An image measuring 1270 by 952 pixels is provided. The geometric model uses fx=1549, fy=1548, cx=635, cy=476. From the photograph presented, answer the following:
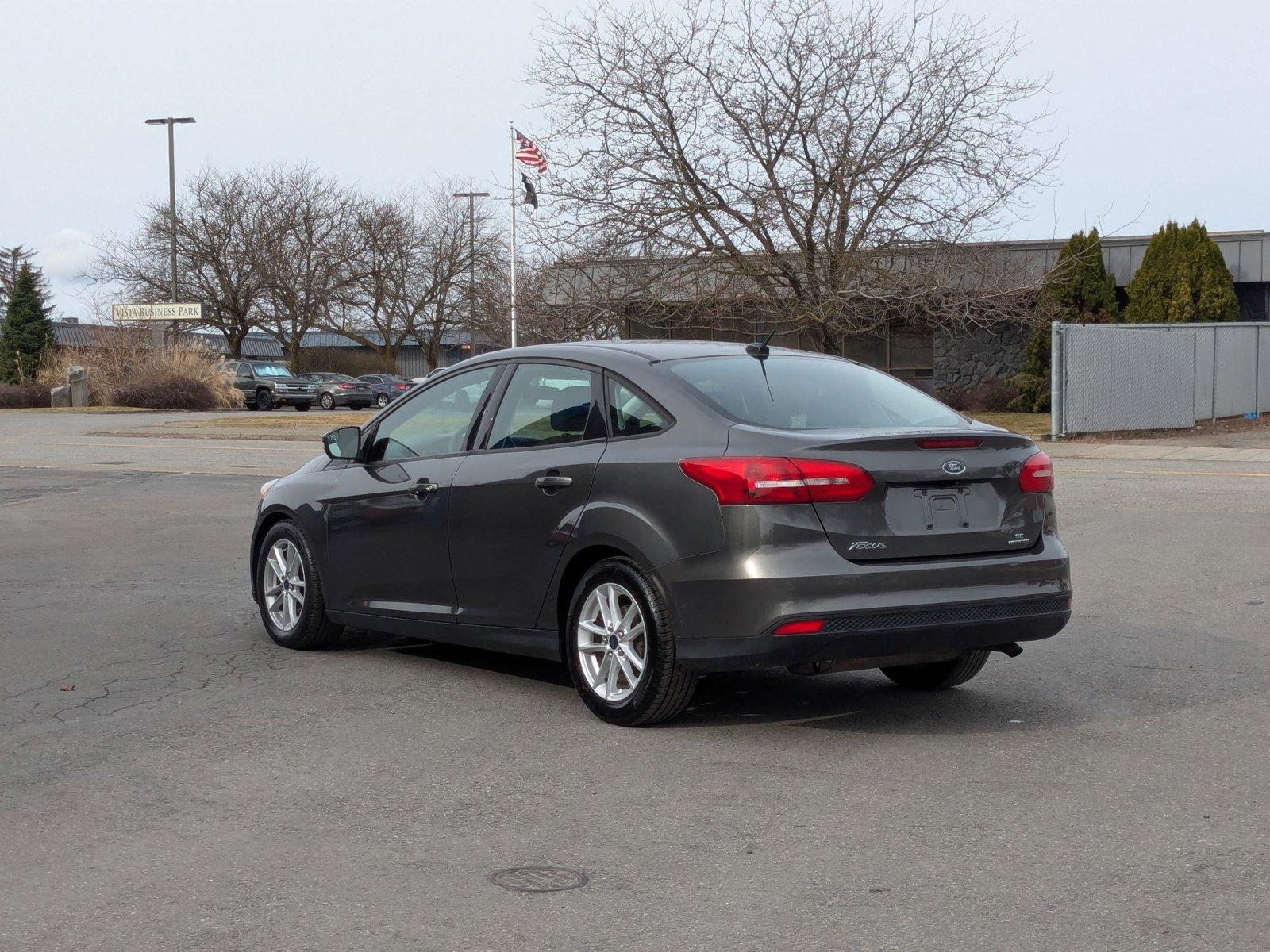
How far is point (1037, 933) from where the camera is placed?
13.0ft

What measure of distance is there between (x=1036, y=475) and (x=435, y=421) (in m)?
2.94

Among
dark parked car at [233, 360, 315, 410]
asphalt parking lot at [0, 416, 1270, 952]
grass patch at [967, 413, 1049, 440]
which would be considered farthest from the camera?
dark parked car at [233, 360, 315, 410]

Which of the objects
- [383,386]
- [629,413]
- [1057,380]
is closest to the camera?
[629,413]

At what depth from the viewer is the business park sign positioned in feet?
165

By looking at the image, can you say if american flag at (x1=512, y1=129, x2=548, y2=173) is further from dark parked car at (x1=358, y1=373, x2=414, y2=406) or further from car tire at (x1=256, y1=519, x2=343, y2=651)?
car tire at (x1=256, y1=519, x2=343, y2=651)

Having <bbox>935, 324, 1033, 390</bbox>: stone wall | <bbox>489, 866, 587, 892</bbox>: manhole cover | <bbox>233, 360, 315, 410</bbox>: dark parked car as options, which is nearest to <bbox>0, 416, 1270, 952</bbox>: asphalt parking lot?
<bbox>489, 866, 587, 892</bbox>: manhole cover

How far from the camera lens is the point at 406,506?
7523 mm

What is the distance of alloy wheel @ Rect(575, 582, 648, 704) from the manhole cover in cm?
171

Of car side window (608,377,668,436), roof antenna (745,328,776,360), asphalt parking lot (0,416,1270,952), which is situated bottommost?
asphalt parking lot (0,416,1270,952)

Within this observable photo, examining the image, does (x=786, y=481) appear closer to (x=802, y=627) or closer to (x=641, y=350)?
(x=802, y=627)

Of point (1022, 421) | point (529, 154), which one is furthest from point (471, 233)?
point (1022, 421)

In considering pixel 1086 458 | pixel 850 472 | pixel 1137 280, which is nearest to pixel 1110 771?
pixel 850 472

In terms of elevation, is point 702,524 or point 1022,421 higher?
point 702,524

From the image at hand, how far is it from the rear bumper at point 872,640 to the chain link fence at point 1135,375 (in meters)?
20.8
